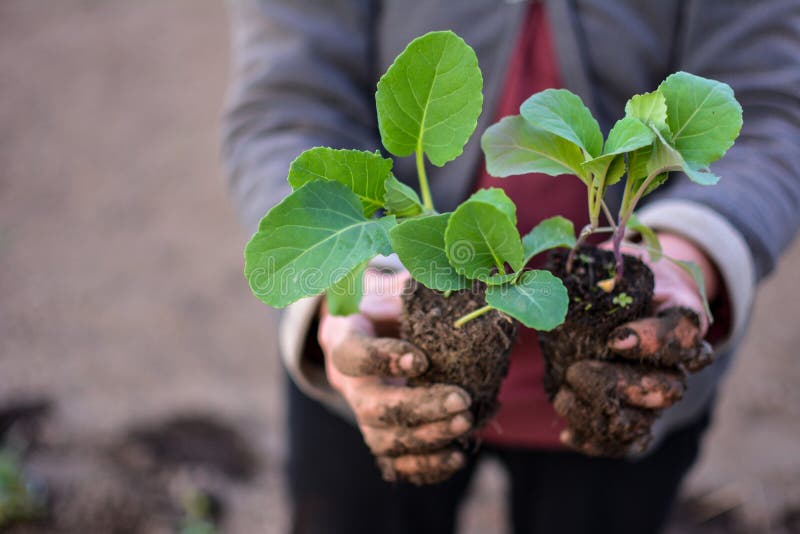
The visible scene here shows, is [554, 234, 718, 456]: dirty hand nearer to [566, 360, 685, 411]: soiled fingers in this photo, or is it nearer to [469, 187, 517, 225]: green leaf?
[566, 360, 685, 411]: soiled fingers

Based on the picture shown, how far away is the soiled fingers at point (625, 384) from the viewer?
80 cm

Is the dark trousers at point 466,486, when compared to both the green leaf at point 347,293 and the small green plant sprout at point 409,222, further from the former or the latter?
the small green plant sprout at point 409,222

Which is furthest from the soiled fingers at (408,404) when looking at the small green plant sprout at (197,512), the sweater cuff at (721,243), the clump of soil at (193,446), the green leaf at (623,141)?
the clump of soil at (193,446)

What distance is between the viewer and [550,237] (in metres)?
0.77

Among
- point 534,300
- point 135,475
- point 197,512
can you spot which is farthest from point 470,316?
point 135,475

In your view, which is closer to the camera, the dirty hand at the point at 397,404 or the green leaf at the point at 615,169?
the green leaf at the point at 615,169

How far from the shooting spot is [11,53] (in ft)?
13.4

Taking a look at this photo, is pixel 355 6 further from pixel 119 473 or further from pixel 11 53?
pixel 11 53

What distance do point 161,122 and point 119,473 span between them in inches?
87.2

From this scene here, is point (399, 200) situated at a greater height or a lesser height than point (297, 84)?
lesser

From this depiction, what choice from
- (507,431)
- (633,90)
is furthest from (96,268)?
(633,90)

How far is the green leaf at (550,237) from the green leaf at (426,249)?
0.11 metres

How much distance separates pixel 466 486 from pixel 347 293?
2.30ft

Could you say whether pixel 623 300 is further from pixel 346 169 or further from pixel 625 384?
pixel 346 169
